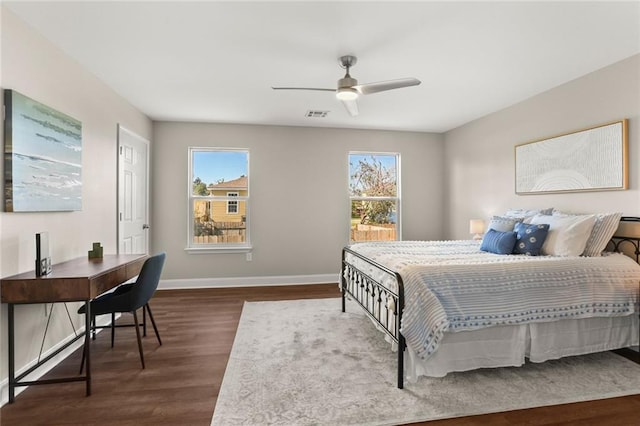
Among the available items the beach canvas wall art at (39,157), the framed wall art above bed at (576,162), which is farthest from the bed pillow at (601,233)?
the beach canvas wall art at (39,157)

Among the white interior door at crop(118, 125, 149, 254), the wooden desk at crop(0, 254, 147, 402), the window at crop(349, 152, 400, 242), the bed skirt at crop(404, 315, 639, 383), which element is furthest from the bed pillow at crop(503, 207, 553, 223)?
the white interior door at crop(118, 125, 149, 254)

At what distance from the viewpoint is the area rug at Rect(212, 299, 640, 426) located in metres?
2.01

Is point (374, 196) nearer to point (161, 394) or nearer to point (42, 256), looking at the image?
point (161, 394)

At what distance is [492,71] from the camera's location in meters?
3.20

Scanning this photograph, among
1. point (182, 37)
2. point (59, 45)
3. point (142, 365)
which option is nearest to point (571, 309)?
point (142, 365)

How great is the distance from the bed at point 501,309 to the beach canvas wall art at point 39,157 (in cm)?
258

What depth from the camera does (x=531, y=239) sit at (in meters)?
3.09

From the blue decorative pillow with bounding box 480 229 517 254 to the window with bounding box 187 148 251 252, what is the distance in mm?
3418

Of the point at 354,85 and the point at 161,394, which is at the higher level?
the point at 354,85

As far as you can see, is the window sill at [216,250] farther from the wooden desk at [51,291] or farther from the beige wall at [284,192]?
the wooden desk at [51,291]

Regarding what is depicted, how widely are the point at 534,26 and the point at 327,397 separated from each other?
295 centimetres

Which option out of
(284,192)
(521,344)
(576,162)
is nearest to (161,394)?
(521,344)

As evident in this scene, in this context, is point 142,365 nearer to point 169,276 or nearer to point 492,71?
point 169,276

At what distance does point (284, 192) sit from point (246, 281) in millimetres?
1524
